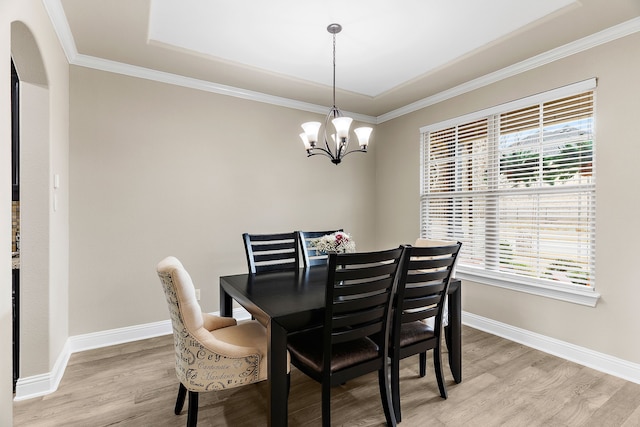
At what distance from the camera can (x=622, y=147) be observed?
2490 mm

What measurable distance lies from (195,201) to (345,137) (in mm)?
1827

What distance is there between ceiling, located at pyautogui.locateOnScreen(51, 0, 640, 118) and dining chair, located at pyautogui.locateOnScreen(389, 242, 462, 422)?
1719 mm

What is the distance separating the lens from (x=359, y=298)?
5.65 feet

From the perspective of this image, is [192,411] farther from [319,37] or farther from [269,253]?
[319,37]

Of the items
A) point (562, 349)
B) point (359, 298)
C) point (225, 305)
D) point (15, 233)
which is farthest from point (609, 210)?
point (15, 233)

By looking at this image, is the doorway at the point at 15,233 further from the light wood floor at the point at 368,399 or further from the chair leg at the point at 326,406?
the chair leg at the point at 326,406

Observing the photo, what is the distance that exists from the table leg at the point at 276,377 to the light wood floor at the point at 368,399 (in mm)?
413

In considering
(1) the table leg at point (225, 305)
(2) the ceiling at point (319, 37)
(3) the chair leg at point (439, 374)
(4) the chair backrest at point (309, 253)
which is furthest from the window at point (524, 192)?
(1) the table leg at point (225, 305)

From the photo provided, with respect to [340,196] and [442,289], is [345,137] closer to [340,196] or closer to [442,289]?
[442,289]

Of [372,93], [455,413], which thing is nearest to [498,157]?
[372,93]

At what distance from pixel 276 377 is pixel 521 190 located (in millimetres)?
→ 2797

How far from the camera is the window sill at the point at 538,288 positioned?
2.66 metres

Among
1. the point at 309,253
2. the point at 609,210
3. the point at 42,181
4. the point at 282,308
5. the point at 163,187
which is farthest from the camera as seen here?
the point at 163,187

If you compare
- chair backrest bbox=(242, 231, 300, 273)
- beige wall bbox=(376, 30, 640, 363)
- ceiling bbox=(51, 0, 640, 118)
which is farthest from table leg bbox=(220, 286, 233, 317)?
beige wall bbox=(376, 30, 640, 363)
